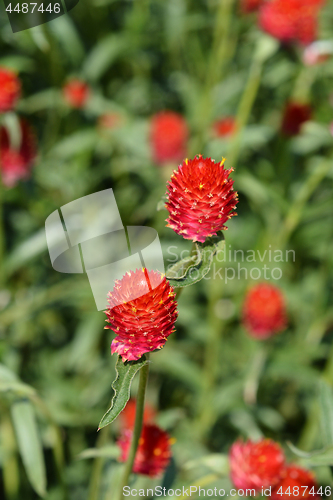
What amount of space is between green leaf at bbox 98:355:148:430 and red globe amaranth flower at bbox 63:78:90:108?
167cm

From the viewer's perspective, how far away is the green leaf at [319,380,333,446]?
1060 mm

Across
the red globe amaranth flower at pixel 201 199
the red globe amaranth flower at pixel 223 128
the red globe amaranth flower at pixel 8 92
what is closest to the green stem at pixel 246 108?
the red globe amaranth flower at pixel 223 128

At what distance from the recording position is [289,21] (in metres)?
1.81

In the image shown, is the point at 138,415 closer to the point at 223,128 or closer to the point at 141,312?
the point at 141,312

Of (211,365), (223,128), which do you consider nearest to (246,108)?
(223,128)

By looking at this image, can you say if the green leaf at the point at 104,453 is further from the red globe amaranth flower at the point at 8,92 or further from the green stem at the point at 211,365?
the red globe amaranth flower at the point at 8,92

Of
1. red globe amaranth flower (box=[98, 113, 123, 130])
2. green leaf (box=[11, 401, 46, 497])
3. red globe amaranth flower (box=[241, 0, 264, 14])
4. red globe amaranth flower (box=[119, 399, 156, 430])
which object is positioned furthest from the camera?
red globe amaranth flower (box=[241, 0, 264, 14])

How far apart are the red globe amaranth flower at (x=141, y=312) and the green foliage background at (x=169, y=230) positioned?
2.29 feet

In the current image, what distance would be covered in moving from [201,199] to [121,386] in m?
0.32

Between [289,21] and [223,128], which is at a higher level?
[289,21]

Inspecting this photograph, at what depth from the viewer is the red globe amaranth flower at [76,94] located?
83.4 inches

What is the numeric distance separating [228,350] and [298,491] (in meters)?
0.97

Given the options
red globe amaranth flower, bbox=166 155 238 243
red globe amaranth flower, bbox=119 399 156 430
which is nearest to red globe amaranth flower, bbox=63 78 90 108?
red globe amaranth flower, bbox=119 399 156 430

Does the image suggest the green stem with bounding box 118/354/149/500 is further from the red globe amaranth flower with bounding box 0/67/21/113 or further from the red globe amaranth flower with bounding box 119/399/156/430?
the red globe amaranth flower with bounding box 0/67/21/113
